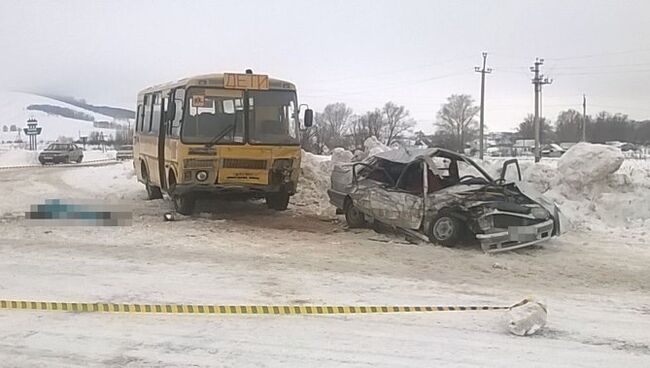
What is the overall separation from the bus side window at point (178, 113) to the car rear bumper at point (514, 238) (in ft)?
22.3

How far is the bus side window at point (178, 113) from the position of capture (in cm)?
1487

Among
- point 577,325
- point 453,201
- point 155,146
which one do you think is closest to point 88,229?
point 155,146

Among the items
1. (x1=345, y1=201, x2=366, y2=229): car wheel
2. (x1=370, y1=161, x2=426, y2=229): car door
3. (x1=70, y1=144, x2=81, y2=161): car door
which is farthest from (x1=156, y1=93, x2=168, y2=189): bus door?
(x1=70, y1=144, x2=81, y2=161): car door

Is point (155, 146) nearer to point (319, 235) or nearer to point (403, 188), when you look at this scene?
point (319, 235)

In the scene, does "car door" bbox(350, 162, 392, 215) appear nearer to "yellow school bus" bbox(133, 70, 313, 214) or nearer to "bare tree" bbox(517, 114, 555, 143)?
"yellow school bus" bbox(133, 70, 313, 214)

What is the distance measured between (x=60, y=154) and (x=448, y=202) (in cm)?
4125

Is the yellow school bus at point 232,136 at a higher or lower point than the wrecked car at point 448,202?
higher

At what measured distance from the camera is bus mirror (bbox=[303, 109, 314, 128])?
15.3 m

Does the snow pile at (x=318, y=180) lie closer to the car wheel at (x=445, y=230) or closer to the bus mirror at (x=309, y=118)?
the bus mirror at (x=309, y=118)

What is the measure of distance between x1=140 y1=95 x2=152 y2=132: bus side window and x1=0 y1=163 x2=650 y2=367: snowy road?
3.90 meters

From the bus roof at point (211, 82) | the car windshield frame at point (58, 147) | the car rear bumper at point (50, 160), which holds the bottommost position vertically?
the car rear bumper at point (50, 160)

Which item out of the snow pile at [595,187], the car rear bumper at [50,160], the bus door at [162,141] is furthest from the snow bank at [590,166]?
the car rear bumper at [50,160]

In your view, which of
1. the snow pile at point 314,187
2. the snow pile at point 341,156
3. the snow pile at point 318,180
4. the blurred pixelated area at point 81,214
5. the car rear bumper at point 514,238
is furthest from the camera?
the snow pile at point 341,156

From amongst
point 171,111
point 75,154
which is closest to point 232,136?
point 171,111
